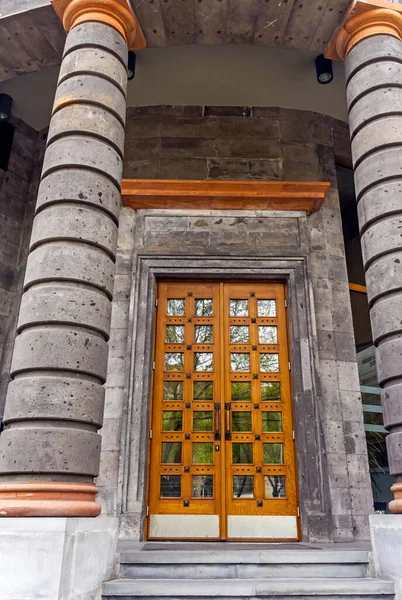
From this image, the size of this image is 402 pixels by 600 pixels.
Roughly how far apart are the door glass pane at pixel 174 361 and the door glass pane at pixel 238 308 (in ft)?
3.43

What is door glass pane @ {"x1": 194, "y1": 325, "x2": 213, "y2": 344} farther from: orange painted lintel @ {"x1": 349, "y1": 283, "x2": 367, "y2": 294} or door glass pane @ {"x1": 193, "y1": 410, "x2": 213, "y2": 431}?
orange painted lintel @ {"x1": 349, "y1": 283, "x2": 367, "y2": 294}

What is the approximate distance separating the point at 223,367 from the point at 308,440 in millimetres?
1587

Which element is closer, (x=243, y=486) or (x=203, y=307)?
(x=243, y=486)

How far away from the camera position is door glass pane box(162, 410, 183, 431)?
6.98 meters

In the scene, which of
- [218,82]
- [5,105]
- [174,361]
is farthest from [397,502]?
[5,105]

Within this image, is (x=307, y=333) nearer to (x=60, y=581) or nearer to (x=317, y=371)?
(x=317, y=371)

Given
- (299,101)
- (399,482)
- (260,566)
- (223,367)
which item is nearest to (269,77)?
(299,101)

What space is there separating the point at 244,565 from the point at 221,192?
536 cm

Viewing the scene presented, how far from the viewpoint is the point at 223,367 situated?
7.23 m

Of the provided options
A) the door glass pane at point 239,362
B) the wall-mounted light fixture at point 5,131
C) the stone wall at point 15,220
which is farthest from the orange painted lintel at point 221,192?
the wall-mounted light fixture at point 5,131

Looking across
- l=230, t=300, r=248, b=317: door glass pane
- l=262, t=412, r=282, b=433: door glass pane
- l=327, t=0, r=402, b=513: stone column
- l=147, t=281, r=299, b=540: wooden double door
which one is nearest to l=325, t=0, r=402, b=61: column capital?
l=327, t=0, r=402, b=513: stone column

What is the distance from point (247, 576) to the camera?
13.7 feet

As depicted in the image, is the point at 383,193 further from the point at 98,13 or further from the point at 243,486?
the point at 243,486

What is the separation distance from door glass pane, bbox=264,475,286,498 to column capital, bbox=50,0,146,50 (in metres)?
5.99
